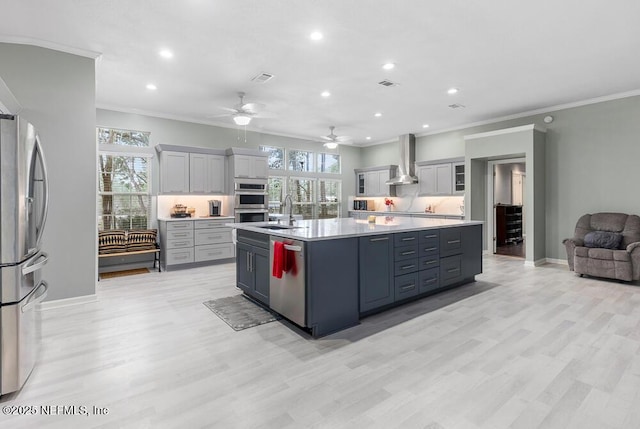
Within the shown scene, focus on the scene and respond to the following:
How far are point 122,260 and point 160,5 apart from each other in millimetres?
4886

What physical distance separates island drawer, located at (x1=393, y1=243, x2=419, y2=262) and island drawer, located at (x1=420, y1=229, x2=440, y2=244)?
16 cm

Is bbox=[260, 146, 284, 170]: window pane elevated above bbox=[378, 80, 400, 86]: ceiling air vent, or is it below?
below

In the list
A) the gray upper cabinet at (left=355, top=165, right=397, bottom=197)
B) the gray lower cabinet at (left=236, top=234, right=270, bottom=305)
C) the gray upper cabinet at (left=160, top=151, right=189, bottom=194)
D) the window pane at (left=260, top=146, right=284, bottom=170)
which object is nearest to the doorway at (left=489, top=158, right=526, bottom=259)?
the gray upper cabinet at (left=355, top=165, right=397, bottom=197)

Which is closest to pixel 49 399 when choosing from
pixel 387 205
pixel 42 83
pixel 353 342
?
pixel 353 342

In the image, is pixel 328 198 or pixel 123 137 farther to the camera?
pixel 328 198

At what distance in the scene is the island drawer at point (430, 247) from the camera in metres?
3.96

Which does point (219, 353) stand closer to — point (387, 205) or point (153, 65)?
point (153, 65)

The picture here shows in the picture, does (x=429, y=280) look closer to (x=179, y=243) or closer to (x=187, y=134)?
(x=179, y=243)

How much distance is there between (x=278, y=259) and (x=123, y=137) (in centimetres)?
514

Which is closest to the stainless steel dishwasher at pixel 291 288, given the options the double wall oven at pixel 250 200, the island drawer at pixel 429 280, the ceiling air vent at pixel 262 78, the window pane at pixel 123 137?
the island drawer at pixel 429 280

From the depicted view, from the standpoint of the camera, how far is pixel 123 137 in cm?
634

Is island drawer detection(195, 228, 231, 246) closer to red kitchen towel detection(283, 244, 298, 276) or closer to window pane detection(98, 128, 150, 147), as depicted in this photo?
window pane detection(98, 128, 150, 147)

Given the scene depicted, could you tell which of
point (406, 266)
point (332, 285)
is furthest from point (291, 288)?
point (406, 266)

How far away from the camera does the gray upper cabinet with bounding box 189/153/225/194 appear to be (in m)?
6.67
